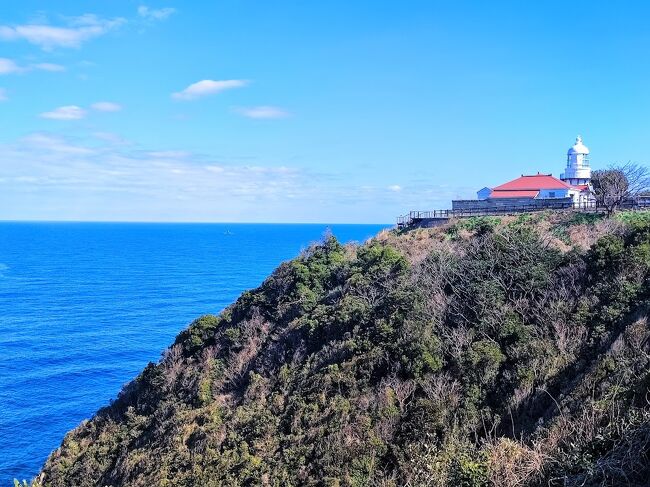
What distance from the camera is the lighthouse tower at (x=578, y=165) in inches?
2420

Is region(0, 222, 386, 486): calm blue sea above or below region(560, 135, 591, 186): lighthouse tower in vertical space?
below

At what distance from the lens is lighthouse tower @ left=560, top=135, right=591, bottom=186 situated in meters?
61.5

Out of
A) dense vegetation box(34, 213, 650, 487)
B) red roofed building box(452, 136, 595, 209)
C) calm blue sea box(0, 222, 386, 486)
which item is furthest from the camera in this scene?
red roofed building box(452, 136, 595, 209)

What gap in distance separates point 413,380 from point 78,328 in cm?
4875

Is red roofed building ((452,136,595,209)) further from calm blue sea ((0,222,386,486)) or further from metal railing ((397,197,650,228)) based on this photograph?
calm blue sea ((0,222,386,486))

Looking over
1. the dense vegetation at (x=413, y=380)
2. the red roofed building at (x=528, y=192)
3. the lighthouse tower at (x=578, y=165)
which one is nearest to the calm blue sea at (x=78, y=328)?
the dense vegetation at (x=413, y=380)

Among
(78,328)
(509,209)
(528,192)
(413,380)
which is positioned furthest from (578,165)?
A: (78,328)

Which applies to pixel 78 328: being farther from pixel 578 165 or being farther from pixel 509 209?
pixel 578 165

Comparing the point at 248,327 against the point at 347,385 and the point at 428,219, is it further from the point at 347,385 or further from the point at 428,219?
the point at 428,219

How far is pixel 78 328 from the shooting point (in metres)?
59.9

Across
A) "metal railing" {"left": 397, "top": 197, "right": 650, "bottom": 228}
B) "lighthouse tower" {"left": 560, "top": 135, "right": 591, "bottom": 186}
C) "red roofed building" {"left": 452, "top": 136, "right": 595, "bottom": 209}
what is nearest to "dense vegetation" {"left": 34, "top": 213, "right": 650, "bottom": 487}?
"metal railing" {"left": 397, "top": 197, "right": 650, "bottom": 228}

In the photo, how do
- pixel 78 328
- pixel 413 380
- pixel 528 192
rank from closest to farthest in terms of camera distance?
pixel 413 380 < pixel 528 192 < pixel 78 328

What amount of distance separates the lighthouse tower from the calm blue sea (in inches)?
1205

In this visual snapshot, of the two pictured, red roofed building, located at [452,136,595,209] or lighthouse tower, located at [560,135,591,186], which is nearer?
red roofed building, located at [452,136,595,209]
